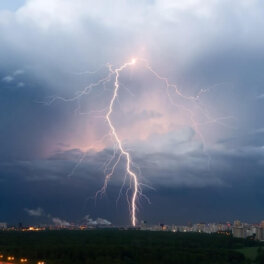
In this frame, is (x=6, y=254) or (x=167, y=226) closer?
(x=6, y=254)

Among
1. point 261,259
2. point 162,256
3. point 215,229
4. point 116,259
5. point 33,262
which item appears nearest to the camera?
point 33,262

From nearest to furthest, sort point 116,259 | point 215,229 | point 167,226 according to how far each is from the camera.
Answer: point 116,259 < point 215,229 < point 167,226

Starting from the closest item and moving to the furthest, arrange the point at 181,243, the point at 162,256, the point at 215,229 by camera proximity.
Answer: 1. the point at 162,256
2. the point at 181,243
3. the point at 215,229

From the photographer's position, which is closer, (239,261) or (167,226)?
(239,261)

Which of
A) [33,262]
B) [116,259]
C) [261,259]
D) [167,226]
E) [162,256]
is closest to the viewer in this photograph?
[33,262]

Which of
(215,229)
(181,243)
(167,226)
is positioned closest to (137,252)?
(181,243)

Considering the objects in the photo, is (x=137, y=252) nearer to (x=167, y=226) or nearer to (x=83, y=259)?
(x=83, y=259)

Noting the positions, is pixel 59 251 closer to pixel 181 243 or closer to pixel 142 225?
pixel 181 243

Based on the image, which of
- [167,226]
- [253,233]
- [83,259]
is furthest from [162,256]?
[167,226]
